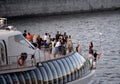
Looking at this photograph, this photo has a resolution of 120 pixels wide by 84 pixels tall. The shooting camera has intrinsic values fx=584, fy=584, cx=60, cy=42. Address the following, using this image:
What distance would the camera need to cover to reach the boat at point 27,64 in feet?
79.6

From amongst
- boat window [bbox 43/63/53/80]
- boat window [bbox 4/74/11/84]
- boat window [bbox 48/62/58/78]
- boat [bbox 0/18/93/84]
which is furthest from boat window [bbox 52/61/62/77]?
boat window [bbox 4/74/11/84]

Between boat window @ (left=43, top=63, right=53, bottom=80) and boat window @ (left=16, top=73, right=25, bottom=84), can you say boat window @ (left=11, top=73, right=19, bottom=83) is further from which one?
boat window @ (left=43, top=63, right=53, bottom=80)

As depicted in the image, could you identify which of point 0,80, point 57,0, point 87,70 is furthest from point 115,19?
point 0,80

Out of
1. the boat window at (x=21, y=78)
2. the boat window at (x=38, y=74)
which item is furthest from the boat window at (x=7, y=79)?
the boat window at (x=38, y=74)

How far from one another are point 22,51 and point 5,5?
92.0m

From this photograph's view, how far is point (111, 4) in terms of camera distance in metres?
138

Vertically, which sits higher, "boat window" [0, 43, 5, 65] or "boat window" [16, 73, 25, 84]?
"boat window" [0, 43, 5, 65]

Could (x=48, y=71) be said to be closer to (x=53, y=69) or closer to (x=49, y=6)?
(x=53, y=69)

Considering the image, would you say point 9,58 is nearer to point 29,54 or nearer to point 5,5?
point 29,54

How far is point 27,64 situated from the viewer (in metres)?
24.8

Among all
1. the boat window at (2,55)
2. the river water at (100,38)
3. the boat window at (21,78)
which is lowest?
the river water at (100,38)

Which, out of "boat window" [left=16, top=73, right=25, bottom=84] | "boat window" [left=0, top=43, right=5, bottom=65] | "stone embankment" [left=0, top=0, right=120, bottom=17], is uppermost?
"stone embankment" [left=0, top=0, right=120, bottom=17]

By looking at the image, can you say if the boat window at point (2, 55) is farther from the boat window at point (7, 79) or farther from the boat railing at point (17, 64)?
the boat window at point (7, 79)

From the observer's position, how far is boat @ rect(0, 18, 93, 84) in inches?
955
